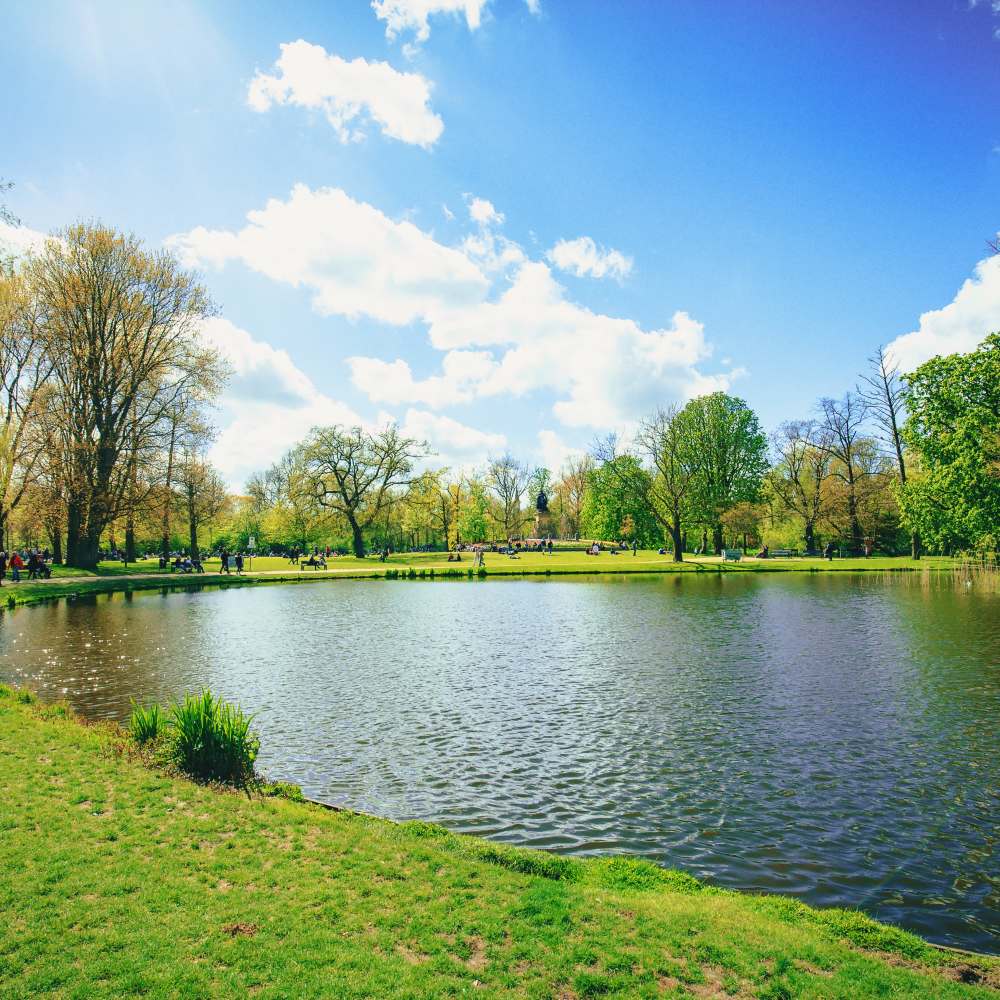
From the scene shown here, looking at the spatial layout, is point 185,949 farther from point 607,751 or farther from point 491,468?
point 491,468

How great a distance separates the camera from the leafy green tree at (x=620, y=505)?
7644 centimetres

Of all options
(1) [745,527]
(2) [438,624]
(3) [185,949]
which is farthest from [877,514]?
(3) [185,949]

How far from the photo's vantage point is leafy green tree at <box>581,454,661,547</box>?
7644 cm

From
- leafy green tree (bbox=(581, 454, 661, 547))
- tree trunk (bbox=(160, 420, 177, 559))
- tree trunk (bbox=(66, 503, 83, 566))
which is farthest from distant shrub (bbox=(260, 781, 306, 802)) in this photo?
leafy green tree (bbox=(581, 454, 661, 547))

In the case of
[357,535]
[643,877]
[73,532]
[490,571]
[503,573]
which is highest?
[73,532]

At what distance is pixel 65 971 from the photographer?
4.68m

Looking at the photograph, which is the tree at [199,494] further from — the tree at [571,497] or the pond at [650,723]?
the tree at [571,497]

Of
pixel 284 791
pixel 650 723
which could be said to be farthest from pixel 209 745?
pixel 650 723

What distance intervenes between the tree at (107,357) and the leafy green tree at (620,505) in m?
46.5

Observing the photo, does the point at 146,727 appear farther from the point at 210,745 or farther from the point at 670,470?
the point at 670,470

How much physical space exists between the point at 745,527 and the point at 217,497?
57064 millimetres

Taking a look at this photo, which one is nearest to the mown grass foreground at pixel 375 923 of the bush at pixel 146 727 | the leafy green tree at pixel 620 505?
the bush at pixel 146 727

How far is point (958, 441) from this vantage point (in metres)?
41.7

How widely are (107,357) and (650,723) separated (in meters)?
44.5
